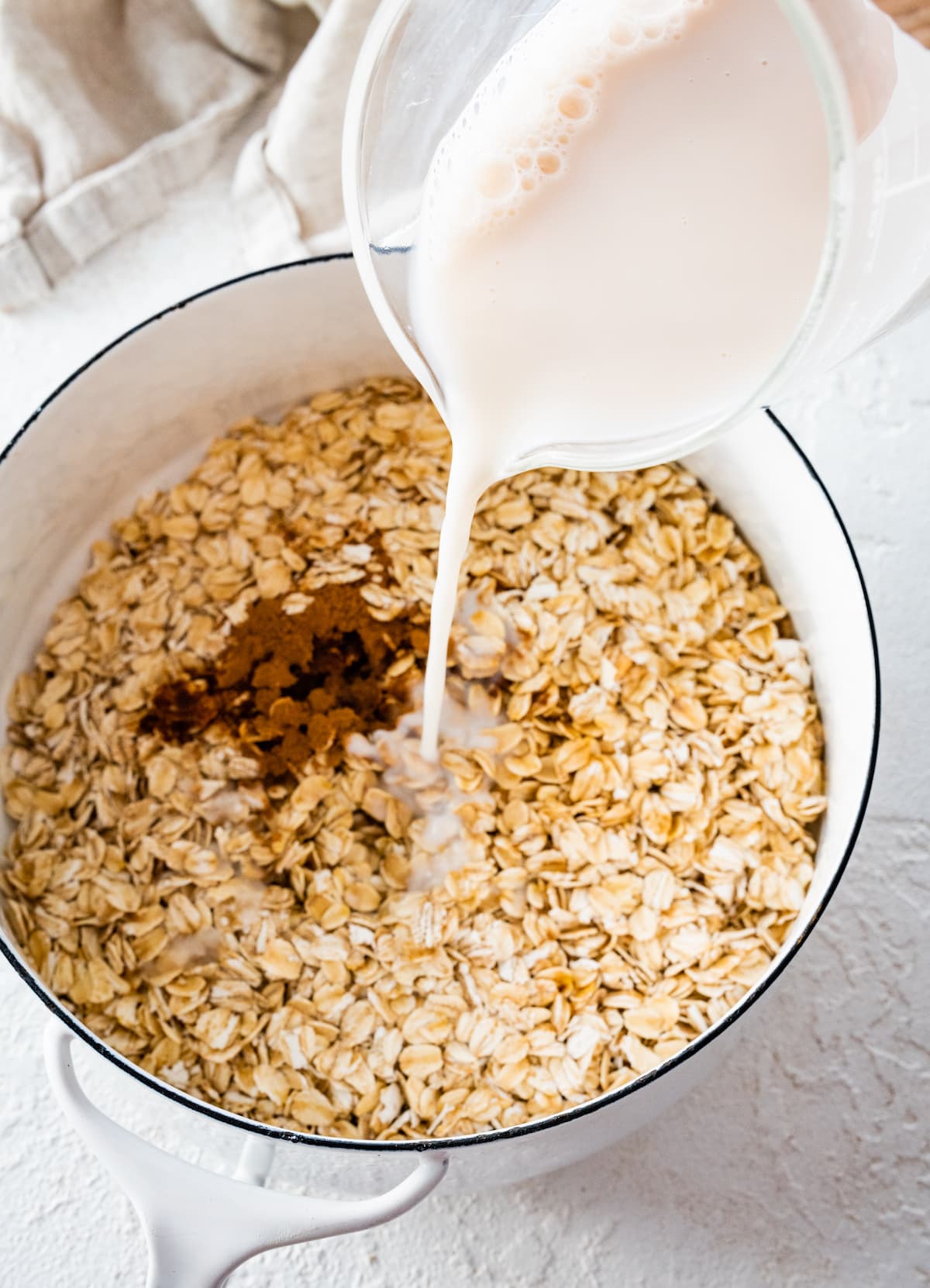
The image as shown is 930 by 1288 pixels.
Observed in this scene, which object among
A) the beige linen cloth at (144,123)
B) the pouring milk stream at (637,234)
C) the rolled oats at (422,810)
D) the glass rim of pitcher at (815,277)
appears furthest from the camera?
the beige linen cloth at (144,123)

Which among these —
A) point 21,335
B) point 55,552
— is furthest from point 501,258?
point 21,335

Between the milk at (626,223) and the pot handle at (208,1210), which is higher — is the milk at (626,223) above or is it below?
above

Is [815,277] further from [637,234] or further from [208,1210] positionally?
[208,1210]

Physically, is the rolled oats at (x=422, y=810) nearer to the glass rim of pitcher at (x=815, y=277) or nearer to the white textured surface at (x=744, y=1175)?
the white textured surface at (x=744, y=1175)

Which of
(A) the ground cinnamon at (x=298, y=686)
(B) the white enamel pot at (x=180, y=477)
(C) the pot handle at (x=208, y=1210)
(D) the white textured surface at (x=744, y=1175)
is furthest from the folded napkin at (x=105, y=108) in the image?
(C) the pot handle at (x=208, y=1210)

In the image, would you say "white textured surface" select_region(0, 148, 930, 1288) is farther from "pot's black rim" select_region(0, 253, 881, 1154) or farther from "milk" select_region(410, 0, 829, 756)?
"milk" select_region(410, 0, 829, 756)

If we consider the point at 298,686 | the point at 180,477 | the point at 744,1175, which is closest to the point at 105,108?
the point at 180,477

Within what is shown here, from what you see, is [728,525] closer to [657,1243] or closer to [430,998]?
[430,998]
